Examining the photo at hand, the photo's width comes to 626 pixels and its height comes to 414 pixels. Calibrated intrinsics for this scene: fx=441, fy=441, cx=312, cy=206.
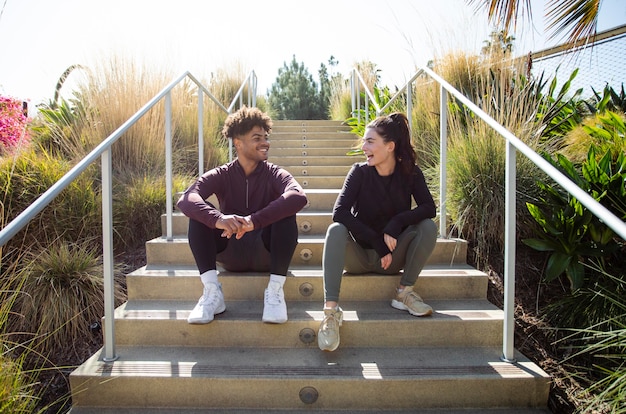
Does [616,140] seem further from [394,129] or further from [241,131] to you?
[241,131]

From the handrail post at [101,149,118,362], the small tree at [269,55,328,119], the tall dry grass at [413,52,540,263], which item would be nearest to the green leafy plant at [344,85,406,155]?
the tall dry grass at [413,52,540,263]

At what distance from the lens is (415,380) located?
177cm

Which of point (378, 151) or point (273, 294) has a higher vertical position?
point (378, 151)

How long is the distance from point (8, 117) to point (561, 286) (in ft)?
17.2

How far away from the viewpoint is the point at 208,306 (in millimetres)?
2027

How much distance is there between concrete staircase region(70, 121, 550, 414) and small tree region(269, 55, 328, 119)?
997 centimetres

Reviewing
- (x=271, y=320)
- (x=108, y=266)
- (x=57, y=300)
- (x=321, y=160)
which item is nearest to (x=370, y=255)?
(x=271, y=320)

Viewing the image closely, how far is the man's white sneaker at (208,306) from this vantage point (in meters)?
1.98

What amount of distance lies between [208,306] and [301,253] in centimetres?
75

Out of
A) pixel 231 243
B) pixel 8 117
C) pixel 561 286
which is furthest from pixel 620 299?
pixel 8 117

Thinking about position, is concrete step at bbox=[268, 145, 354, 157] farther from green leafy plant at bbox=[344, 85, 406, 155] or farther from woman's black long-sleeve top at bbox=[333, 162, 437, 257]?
woman's black long-sleeve top at bbox=[333, 162, 437, 257]

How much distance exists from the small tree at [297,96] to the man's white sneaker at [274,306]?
10467 mm

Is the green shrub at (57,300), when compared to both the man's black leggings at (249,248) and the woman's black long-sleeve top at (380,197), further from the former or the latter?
the woman's black long-sleeve top at (380,197)

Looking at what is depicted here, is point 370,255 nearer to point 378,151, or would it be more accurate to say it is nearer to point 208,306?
point 378,151
